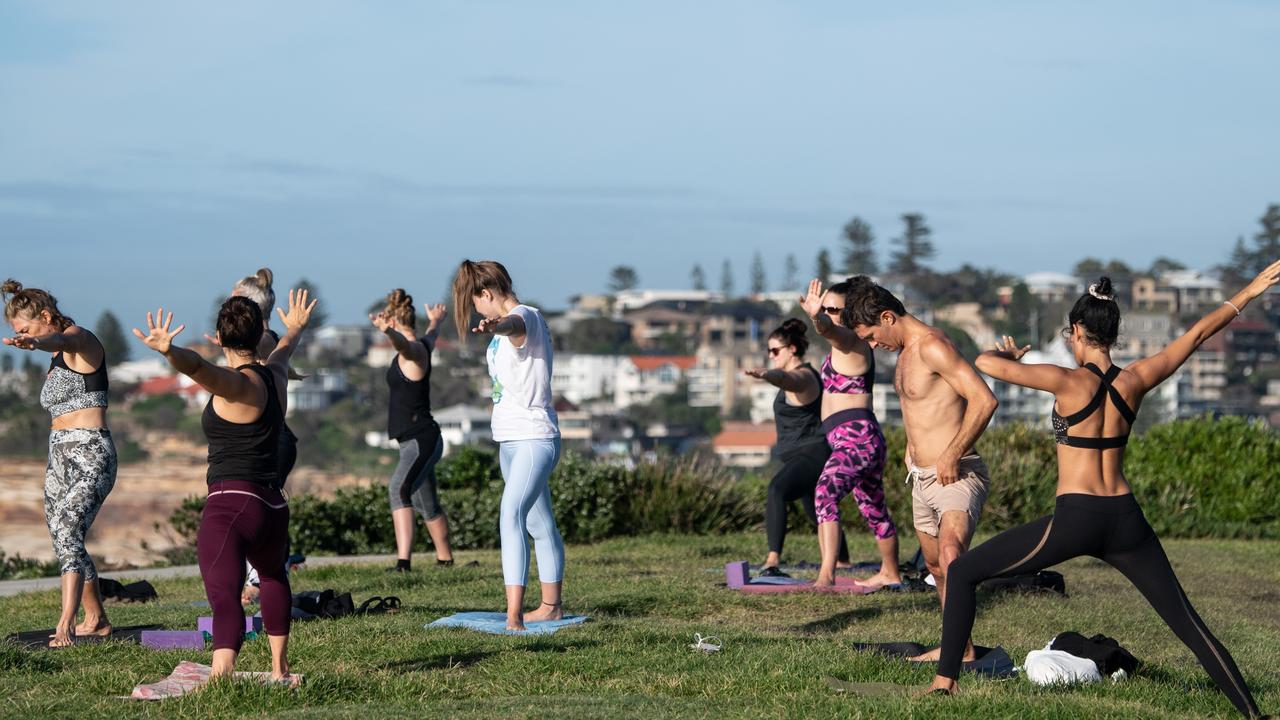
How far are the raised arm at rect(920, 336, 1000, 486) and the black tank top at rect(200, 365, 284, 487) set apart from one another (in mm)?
2964

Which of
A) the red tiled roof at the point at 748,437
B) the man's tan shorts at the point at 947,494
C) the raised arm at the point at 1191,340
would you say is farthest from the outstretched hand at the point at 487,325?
the red tiled roof at the point at 748,437

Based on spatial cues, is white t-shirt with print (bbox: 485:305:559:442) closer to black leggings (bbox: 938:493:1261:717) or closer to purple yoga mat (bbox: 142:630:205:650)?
purple yoga mat (bbox: 142:630:205:650)

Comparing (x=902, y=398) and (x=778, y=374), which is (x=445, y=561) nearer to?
(x=778, y=374)

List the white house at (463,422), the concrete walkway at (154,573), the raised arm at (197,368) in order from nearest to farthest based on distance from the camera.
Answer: the raised arm at (197,368), the concrete walkway at (154,573), the white house at (463,422)

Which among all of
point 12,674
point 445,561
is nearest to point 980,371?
point 12,674

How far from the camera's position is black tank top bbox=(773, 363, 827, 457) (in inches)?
418

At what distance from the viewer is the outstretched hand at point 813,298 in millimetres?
8727

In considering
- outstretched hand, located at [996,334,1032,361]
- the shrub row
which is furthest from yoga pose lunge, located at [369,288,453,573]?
outstretched hand, located at [996,334,1032,361]

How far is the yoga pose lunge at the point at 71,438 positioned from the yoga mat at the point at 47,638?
8cm

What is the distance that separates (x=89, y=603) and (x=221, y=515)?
2330 mm

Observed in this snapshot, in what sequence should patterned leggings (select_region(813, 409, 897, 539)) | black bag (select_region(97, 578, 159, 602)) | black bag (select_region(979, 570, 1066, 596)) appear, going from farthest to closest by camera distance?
black bag (select_region(97, 578, 159, 602)) < black bag (select_region(979, 570, 1066, 596)) < patterned leggings (select_region(813, 409, 897, 539))

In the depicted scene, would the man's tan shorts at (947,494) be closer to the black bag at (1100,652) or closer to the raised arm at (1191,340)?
the black bag at (1100,652)

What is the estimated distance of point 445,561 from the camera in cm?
1179

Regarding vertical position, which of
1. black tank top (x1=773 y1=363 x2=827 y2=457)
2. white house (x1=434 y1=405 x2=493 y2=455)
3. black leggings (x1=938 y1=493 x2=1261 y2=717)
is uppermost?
black tank top (x1=773 y1=363 x2=827 y2=457)
